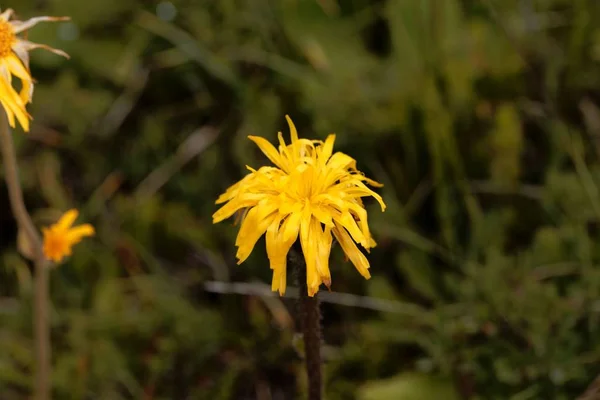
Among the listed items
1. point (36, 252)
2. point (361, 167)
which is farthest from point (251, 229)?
point (361, 167)

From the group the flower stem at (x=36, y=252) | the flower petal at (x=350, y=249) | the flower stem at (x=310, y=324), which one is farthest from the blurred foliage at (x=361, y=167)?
the flower petal at (x=350, y=249)

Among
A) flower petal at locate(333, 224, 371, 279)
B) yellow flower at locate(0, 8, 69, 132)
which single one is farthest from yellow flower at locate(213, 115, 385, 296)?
yellow flower at locate(0, 8, 69, 132)

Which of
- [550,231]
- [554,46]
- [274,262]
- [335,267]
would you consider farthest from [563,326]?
[554,46]

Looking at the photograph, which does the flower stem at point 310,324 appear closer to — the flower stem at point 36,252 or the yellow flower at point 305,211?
the yellow flower at point 305,211

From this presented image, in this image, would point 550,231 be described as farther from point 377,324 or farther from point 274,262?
point 274,262

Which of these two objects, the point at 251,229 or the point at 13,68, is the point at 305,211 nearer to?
the point at 251,229

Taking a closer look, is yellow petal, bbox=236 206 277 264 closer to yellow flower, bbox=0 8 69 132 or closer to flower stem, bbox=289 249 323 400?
flower stem, bbox=289 249 323 400
